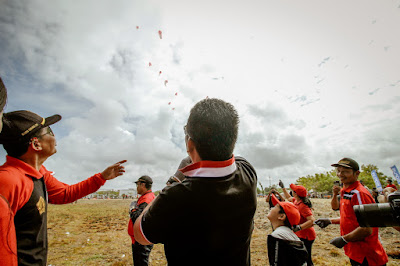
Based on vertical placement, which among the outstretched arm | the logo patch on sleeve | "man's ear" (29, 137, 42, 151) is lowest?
the logo patch on sleeve

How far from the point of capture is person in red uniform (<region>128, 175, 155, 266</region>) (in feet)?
14.7

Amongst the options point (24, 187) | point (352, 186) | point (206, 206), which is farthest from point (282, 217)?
A: point (24, 187)

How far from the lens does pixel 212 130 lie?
4.16 ft

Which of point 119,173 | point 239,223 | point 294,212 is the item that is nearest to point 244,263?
point 239,223

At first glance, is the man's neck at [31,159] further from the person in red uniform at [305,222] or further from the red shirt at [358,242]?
the person in red uniform at [305,222]

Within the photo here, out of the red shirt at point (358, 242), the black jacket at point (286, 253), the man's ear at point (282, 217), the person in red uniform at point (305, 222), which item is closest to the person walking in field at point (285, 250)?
the black jacket at point (286, 253)

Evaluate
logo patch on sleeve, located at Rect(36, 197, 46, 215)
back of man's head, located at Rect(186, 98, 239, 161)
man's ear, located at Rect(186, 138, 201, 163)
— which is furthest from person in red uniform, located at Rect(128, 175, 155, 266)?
back of man's head, located at Rect(186, 98, 239, 161)

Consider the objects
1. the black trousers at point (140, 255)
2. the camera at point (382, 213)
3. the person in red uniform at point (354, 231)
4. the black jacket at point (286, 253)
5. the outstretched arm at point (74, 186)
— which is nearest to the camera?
the camera at point (382, 213)

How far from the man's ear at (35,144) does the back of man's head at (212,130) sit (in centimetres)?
167

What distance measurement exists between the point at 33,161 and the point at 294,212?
370 cm

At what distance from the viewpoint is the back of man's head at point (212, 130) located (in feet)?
4.17

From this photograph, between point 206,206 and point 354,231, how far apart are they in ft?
11.5

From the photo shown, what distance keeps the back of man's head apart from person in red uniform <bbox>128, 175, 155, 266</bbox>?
11.5ft

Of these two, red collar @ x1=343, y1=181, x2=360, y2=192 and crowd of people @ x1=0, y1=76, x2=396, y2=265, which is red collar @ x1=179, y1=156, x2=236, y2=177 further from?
red collar @ x1=343, y1=181, x2=360, y2=192
